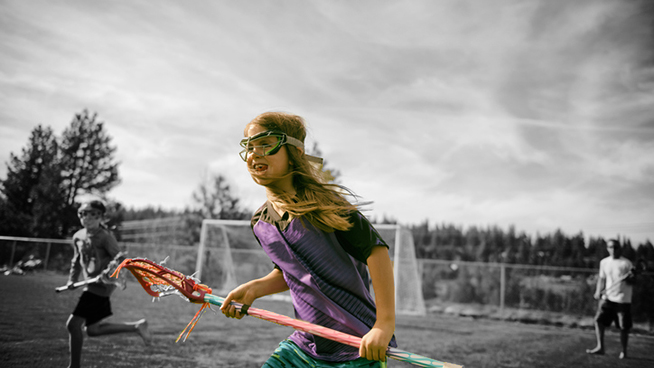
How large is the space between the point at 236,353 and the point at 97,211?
2.76m

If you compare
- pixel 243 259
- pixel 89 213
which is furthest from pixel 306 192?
pixel 243 259

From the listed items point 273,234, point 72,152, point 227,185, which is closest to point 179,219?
point 227,185

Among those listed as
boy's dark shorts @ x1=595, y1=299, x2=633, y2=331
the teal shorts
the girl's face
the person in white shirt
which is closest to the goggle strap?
the girl's face

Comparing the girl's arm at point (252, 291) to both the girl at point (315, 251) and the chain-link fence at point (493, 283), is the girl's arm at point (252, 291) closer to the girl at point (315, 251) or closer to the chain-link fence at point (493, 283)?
the girl at point (315, 251)

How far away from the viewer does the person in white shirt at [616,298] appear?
8.48m

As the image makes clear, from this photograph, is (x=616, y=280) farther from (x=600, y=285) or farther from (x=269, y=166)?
(x=269, y=166)

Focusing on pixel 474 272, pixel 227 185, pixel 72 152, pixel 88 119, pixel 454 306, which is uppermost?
pixel 88 119

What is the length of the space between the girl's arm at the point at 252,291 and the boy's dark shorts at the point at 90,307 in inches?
127

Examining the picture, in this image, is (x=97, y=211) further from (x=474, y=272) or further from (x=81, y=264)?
(x=474, y=272)

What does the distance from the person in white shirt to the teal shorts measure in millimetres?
8433

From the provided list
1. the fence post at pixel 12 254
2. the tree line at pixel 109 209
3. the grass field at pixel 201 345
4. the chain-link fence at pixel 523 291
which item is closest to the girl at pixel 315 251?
the grass field at pixel 201 345

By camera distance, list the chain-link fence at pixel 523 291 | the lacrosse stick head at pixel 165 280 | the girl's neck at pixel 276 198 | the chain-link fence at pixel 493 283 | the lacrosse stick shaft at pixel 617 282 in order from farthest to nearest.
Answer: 1. the chain-link fence at pixel 493 283
2. the chain-link fence at pixel 523 291
3. the lacrosse stick shaft at pixel 617 282
4. the lacrosse stick head at pixel 165 280
5. the girl's neck at pixel 276 198

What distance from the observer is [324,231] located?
2.11 m

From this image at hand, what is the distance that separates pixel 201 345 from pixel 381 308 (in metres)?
5.52
